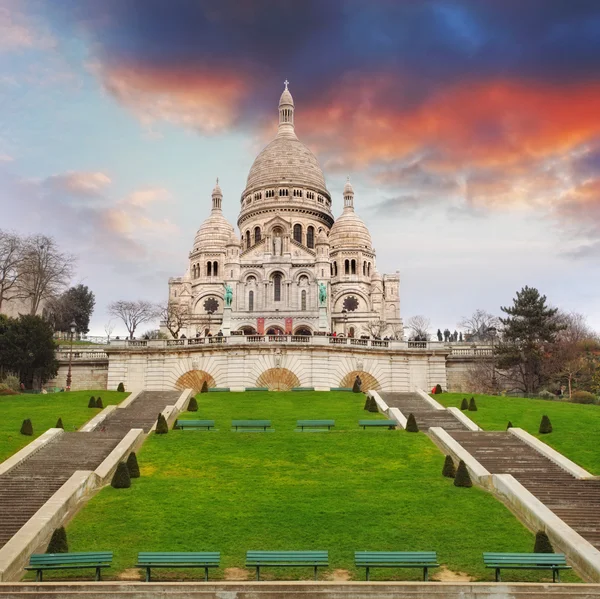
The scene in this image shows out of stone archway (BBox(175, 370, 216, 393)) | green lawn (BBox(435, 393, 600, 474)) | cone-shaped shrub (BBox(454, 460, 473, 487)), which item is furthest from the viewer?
stone archway (BBox(175, 370, 216, 393))

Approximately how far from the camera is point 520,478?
88.6 feet

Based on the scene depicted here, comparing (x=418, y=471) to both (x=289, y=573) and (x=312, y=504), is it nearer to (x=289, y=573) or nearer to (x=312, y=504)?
(x=312, y=504)

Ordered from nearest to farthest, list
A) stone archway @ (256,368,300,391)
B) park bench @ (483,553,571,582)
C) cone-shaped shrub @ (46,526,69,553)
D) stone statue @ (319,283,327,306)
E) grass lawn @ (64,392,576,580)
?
park bench @ (483,553,571,582)
cone-shaped shrub @ (46,526,69,553)
grass lawn @ (64,392,576,580)
stone archway @ (256,368,300,391)
stone statue @ (319,283,327,306)

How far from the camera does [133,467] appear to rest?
87.9 feet

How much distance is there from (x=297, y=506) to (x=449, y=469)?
655cm

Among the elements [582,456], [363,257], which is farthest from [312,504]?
[363,257]

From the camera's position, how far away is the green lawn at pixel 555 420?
3098 cm

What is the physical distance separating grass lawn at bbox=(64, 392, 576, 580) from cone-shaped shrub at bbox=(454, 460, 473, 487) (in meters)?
0.32

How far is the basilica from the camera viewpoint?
90.8m

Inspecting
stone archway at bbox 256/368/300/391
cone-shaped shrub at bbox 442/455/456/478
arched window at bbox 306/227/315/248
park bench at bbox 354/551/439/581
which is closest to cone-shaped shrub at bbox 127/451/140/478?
park bench at bbox 354/551/439/581

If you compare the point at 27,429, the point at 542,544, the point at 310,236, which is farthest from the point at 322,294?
the point at 542,544

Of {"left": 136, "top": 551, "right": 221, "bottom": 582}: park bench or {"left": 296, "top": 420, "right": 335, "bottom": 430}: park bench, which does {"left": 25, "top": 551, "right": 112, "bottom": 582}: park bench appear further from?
{"left": 296, "top": 420, "right": 335, "bottom": 430}: park bench

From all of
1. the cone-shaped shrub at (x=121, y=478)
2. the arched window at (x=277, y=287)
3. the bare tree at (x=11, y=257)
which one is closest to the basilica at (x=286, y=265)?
the arched window at (x=277, y=287)

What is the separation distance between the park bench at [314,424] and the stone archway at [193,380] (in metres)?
17.7
